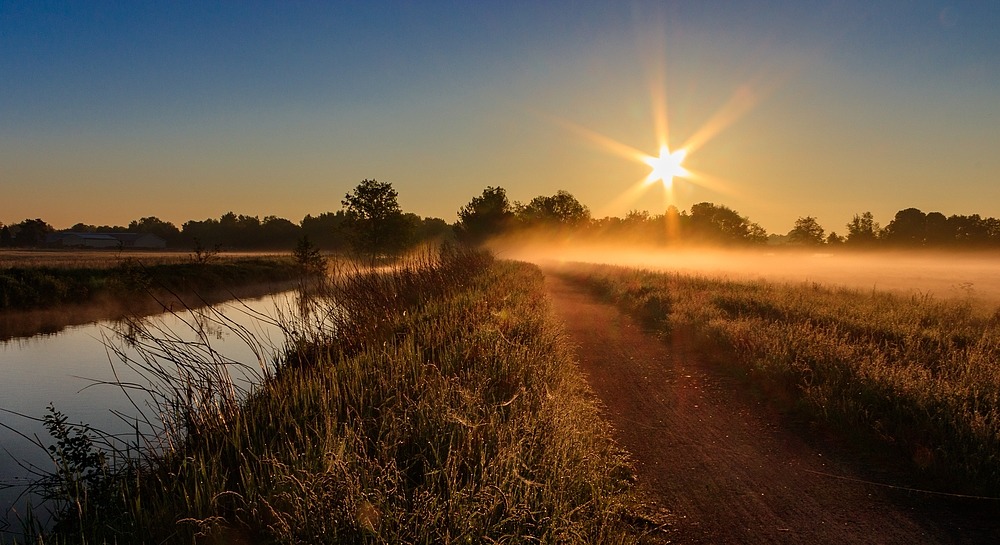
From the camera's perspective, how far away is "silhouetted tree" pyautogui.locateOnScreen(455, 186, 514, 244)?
8200cm

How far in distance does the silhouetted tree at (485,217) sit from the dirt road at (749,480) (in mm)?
71785

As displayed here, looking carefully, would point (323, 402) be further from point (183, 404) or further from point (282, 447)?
point (183, 404)

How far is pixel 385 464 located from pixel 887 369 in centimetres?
710

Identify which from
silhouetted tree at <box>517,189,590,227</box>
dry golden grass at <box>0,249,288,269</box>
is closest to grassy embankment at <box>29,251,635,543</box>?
dry golden grass at <box>0,249,288,269</box>

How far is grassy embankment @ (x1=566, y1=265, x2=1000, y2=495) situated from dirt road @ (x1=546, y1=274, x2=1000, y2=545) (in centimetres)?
53

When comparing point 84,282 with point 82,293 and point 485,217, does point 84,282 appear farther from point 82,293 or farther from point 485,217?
point 485,217

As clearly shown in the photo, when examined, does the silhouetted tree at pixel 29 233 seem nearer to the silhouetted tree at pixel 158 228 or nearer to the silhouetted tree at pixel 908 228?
the silhouetted tree at pixel 158 228

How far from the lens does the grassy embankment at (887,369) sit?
5.24 metres

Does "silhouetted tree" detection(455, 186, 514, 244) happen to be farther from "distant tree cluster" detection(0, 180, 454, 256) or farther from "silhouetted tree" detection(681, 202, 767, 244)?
"silhouetted tree" detection(681, 202, 767, 244)

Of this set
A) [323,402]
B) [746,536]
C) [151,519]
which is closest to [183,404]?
[323,402]

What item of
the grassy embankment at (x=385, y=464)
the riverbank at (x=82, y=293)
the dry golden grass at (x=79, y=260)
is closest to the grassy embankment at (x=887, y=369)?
the grassy embankment at (x=385, y=464)

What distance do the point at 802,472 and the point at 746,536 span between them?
1.69 m

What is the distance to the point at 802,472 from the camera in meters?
5.31

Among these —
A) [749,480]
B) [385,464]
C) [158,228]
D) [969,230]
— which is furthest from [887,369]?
[158,228]
